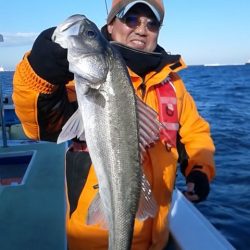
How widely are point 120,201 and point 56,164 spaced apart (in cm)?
312

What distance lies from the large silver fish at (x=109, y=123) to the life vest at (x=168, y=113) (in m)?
0.69

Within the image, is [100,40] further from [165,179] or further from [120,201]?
[165,179]

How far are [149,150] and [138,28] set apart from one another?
3.08 ft

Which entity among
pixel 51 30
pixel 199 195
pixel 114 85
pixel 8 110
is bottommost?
pixel 8 110

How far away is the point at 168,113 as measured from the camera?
9.71 ft

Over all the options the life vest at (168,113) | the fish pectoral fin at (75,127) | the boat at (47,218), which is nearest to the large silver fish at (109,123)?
the fish pectoral fin at (75,127)

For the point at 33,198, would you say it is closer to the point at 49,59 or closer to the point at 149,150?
the point at 149,150

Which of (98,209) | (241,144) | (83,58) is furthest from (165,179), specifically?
(241,144)

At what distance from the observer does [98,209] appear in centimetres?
Answer: 235

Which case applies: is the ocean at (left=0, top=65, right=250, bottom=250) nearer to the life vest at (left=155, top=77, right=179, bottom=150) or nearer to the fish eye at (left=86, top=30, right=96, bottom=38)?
the life vest at (left=155, top=77, right=179, bottom=150)

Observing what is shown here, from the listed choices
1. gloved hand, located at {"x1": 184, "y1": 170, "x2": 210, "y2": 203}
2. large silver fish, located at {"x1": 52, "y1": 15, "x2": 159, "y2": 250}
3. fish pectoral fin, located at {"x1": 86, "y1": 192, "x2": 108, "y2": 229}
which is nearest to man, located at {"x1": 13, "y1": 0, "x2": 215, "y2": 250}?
gloved hand, located at {"x1": 184, "y1": 170, "x2": 210, "y2": 203}

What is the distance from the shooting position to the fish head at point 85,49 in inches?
Result: 79.1

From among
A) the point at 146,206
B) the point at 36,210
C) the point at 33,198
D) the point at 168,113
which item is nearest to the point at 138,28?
the point at 168,113

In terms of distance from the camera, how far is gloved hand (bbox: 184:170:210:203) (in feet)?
10.1
